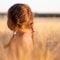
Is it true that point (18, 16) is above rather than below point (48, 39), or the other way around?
above

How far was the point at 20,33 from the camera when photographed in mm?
1984

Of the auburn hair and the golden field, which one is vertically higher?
the auburn hair

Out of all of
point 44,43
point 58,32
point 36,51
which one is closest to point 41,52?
point 36,51

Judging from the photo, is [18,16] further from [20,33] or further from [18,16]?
[20,33]

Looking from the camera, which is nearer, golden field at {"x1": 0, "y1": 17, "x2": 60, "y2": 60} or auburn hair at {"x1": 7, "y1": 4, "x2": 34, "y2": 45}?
auburn hair at {"x1": 7, "y1": 4, "x2": 34, "y2": 45}

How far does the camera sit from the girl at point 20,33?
1.95m

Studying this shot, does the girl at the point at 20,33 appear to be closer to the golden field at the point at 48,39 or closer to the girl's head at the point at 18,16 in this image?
the girl's head at the point at 18,16

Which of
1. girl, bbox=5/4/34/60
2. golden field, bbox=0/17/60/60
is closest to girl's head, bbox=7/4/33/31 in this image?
girl, bbox=5/4/34/60

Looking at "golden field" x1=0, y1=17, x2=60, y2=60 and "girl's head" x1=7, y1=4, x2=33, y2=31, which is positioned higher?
"girl's head" x1=7, y1=4, x2=33, y2=31

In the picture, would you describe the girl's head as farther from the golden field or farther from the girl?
the golden field

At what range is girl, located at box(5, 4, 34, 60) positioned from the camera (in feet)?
6.41

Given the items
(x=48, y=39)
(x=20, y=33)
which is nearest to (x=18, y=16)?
(x=20, y=33)

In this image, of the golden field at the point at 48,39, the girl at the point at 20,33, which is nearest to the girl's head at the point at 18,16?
the girl at the point at 20,33

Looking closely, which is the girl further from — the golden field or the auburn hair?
the golden field
